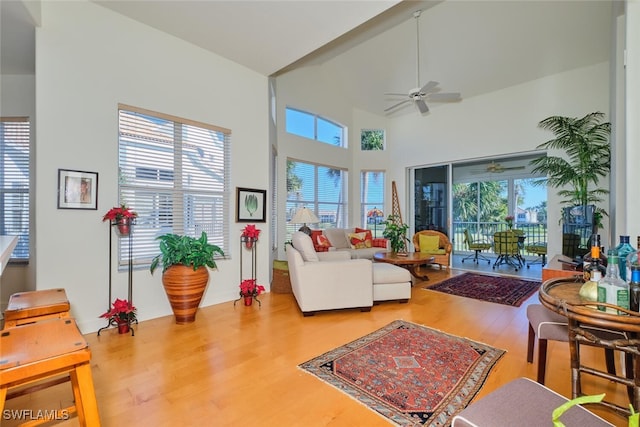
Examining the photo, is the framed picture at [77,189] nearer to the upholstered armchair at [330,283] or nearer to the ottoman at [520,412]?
the upholstered armchair at [330,283]

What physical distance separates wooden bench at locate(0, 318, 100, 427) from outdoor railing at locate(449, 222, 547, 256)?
6.79 metres

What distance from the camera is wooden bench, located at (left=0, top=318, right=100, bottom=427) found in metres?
1.03

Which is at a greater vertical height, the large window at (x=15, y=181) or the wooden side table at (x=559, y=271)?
the large window at (x=15, y=181)

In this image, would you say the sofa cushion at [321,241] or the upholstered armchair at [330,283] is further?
the sofa cushion at [321,241]

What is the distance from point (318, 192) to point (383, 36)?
3.22 metres

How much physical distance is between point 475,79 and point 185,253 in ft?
19.4

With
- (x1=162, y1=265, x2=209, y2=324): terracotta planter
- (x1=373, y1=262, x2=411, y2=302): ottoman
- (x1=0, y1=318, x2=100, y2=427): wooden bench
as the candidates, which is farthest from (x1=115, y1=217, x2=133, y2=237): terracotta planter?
(x1=373, y1=262, x2=411, y2=302): ottoman

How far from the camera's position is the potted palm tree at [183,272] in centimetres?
300

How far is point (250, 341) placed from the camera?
262 centimetres

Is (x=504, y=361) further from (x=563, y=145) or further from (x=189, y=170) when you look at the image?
(x=563, y=145)

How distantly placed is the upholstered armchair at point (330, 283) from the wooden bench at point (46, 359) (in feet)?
7.05

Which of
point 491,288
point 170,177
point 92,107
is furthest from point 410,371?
point 92,107

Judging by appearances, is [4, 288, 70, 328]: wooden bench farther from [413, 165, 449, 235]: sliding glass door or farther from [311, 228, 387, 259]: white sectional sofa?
[413, 165, 449, 235]: sliding glass door

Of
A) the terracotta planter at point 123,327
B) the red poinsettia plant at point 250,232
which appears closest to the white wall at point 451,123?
the red poinsettia plant at point 250,232
